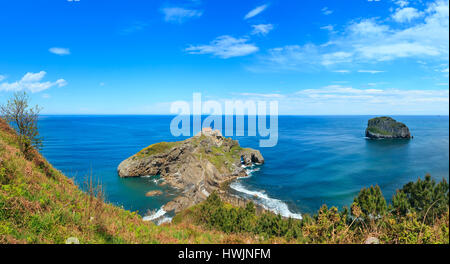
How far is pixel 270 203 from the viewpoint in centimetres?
4656

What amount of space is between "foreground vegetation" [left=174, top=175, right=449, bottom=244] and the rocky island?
1072 inches

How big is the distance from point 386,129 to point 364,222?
434 ft

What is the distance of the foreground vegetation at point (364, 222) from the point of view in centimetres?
776

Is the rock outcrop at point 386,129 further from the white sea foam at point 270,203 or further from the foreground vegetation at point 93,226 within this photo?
the foreground vegetation at point 93,226

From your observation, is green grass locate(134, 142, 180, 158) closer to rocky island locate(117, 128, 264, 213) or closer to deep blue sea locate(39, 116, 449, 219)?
rocky island locate(117, 128, 264, 213)

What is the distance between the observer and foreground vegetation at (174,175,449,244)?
Answer: 306 inches

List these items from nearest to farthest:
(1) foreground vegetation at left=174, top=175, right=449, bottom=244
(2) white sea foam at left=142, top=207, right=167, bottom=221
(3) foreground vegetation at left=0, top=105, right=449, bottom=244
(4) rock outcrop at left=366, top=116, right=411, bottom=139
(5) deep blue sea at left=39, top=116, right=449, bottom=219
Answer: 1. (3) foreground vegetation at left=0, top=105, right=449, bottom=244
2. (1) foreground vegetation at left=174, top=175, right=449, bottom=244
3. (2) white sea foam at left=142, top=207, right=167, bottom=221
4. (5) deep blue sea at left=39, top=116, right=449, bottom=219
5. (4) rock outcrop at left=366, top=116, right=411, bottom=139

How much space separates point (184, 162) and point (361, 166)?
59082mm

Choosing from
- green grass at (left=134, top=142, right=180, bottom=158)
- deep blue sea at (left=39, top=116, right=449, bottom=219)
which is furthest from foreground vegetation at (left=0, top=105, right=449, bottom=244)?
green grass at (left=134, top=142, right=180, bottom=158)

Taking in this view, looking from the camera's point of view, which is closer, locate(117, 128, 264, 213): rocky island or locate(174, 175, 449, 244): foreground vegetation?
locate(174, 175, 449, 244): foreground vegetation

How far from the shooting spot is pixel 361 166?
228ft
